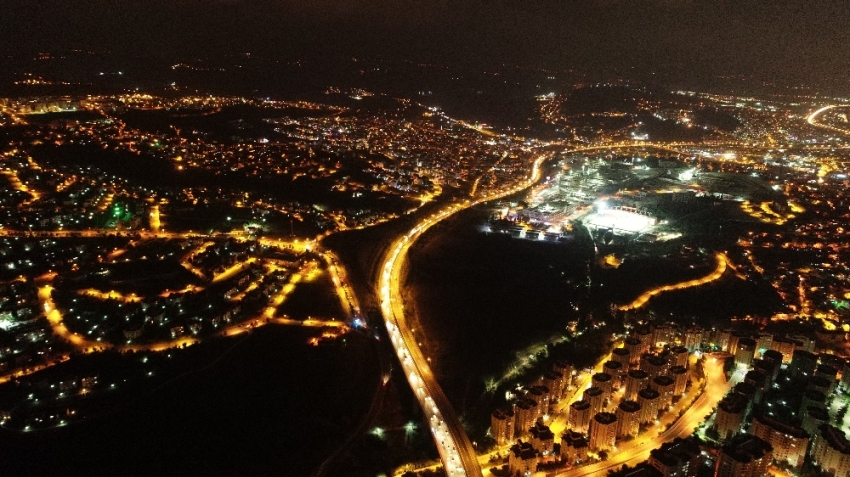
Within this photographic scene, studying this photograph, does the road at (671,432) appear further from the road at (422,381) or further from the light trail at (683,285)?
the light trail at (683,285)

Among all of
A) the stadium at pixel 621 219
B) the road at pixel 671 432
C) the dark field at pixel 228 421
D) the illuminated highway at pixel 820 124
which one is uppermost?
the dark field at pixel 228 421

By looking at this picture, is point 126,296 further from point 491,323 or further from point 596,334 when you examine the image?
point 596,334

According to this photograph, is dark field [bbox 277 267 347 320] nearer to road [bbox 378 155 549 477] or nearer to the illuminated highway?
road [bbox 378 155 549 477]

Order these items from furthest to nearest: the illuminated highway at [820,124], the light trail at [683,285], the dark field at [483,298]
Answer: the illuminated highway at [820,124], the light trail at [683,285], the dark field at [483,298]

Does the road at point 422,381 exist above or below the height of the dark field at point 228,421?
below

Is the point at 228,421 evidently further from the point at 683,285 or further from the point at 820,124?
the point at 820,124

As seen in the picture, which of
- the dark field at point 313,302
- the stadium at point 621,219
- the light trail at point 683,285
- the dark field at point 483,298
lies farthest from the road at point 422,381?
the stadium at point 621,219

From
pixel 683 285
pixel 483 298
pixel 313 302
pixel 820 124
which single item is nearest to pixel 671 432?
pixel 483 298

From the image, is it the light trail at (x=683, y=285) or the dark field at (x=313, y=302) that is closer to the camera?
the dark field at (x=313, y=302)

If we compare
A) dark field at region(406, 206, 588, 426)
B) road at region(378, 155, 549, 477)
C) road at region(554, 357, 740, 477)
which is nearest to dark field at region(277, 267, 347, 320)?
road at region(378, 155, 549, 477)
